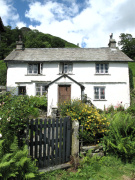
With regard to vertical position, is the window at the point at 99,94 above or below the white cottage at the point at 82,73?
below

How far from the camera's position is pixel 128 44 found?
209 ft

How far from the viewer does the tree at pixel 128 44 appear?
199 ft

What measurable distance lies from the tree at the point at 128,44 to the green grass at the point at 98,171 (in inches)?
2496

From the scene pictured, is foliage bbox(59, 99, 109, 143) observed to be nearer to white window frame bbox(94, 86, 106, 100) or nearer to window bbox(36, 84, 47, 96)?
white window frame bbox(94, 86, 106, 100)

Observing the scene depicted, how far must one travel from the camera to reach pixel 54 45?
57.9 m

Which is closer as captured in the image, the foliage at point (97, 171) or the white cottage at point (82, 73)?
the foliage at point (97, 171)

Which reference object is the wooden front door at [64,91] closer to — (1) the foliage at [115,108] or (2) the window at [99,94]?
(2) the window at [99,94]

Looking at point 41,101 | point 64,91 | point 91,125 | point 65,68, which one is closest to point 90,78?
point 65,68

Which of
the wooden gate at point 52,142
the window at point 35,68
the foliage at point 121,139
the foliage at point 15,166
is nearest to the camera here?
the foliage at point 15,166

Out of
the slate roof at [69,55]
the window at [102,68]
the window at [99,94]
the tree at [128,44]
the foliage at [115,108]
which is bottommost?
the foliage at [115,108]

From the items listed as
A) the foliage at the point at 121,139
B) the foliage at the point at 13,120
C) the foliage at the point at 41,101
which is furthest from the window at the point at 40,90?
the foliage at the point at 13,120

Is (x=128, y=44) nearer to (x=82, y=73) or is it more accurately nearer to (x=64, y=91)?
(x=82, y=73)

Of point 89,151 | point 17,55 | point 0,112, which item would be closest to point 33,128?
point 0,112

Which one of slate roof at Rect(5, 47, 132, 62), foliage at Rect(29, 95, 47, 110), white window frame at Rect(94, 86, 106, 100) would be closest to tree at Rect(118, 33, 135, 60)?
slate roof at Rect(5, 47, 132, 62)
